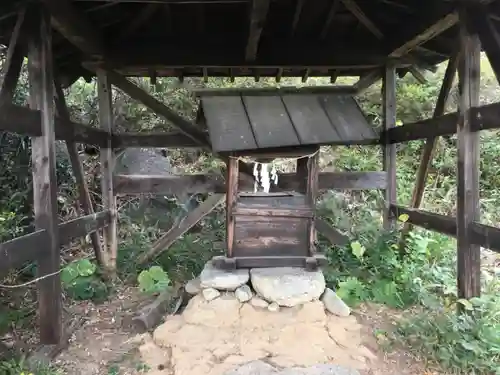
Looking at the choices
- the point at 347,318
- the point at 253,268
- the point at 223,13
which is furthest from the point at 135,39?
the point at 347,318

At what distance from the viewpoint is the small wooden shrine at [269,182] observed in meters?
5.18

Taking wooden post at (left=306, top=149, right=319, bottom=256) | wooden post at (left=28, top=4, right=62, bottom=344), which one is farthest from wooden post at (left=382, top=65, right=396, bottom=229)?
wooden post at (left=28, top=4, right=62, bottom=344)

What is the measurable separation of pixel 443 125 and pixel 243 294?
278 centimetres

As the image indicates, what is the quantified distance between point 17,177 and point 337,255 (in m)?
4.46

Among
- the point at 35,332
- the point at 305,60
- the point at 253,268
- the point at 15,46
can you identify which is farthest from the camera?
the point at 305,60

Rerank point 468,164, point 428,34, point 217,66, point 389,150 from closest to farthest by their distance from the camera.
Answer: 1. point 468,164
2. point 428,34
3. point 217,66
4. point 389,150

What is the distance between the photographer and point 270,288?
16.3 ft

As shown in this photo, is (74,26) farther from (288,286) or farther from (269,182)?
(288,286)

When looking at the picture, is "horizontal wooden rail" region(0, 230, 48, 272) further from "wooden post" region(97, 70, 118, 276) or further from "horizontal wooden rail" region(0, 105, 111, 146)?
"wooden post" region(97, 70, 118, 276)

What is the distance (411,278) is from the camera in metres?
5.61

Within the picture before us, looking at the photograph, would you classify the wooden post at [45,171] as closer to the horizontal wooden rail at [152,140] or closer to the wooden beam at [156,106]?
the wooden beam at [156,106]

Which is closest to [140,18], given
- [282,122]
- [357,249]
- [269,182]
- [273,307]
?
[282,122]

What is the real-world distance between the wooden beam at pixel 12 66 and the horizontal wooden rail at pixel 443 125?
3.76 metres

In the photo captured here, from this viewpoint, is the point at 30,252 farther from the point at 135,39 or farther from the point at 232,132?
the point at 135,39
